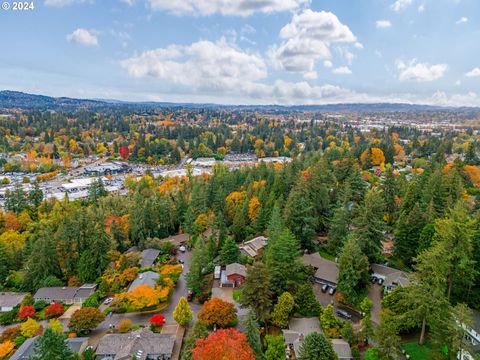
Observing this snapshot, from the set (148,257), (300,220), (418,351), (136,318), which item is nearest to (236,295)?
(136,318)

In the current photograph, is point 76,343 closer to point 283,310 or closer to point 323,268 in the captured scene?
point 283,310

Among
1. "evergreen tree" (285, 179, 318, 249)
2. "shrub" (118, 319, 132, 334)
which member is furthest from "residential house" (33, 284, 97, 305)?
"evergreen tree" (285, 179, 318, 249)

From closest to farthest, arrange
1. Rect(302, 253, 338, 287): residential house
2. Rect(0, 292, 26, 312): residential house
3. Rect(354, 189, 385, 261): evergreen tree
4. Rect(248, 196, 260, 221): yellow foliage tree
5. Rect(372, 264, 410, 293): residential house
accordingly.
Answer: Rect(372, 264, 410, 293): residential house < Rect(354, 189, 385, 261): evergreen tree < Rect(302, 253, 338, 287): residential house < Rect(0, 292, 26, 312): residential house < Rect(248, 196, 260, 221): yellow foliage tree

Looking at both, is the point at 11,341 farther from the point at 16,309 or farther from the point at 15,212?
the point at 15,212

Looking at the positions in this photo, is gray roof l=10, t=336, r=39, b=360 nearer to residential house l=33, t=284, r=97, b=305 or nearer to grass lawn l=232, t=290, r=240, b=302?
residential house l=33, t=284, r=97, b=305

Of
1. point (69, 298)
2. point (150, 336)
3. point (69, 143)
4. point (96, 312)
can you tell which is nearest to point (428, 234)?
point (150, 336)

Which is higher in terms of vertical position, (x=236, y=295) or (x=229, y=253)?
(x=229, y=253)
